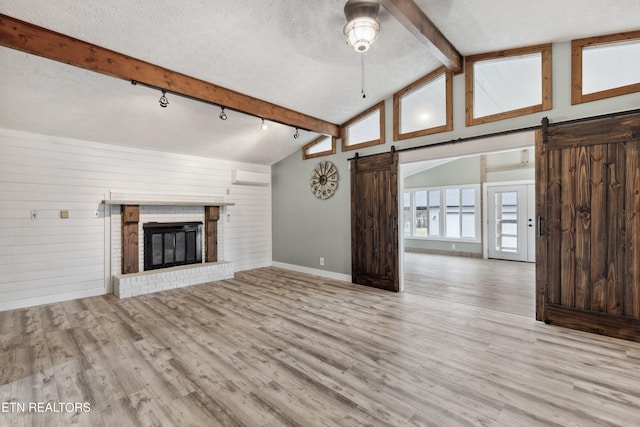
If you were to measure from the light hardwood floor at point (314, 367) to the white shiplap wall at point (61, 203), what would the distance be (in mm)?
519

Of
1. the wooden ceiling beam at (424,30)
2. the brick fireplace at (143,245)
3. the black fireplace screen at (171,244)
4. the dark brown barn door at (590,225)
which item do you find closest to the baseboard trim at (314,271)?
the brick fireplace at (143,245)

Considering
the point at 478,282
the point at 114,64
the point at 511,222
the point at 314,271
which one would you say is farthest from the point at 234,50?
the point at 511,222

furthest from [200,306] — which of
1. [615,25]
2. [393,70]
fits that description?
[615,25]

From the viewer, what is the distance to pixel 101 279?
461 centimetres

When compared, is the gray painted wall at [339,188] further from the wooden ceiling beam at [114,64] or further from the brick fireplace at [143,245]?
the wooden ceiling beam at [114,64]

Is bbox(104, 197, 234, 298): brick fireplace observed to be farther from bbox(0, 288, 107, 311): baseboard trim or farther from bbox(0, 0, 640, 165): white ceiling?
bbox(0, 0, 640, 165): white ceiling

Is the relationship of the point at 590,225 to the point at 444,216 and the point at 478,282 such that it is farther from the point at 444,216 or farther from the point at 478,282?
the point at 444,216

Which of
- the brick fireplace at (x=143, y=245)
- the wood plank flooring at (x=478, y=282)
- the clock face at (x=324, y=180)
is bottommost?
the wood plank flooring at (x=478, y=282)

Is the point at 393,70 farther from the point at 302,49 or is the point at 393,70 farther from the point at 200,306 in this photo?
the point at 200,306

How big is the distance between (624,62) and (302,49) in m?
3.26

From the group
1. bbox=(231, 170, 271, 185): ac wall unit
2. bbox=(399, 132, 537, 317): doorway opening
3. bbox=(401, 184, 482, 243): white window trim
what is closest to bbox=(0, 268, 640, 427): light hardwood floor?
bbox=(399, 132, 537, 317): doorway opening

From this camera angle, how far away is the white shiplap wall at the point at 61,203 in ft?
12.8

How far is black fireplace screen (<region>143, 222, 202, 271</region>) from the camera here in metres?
5.05

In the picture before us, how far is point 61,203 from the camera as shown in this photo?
4250mm
